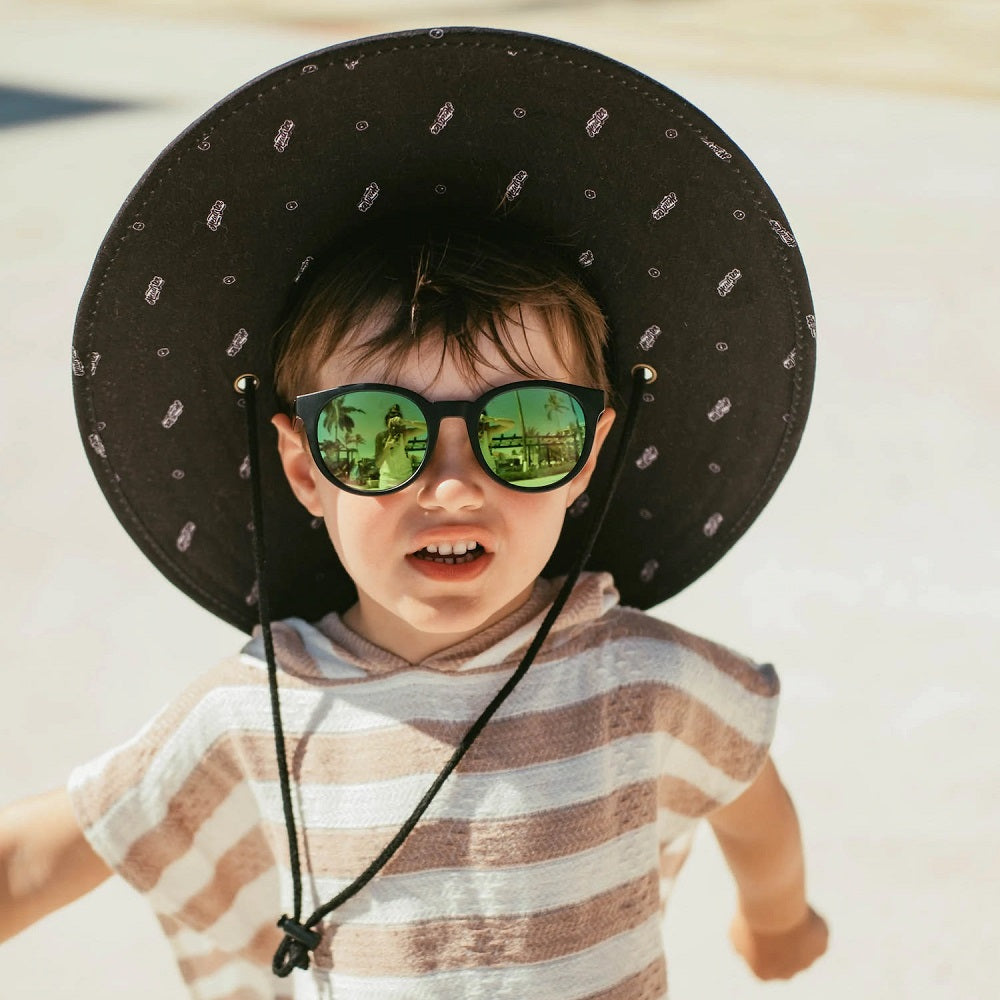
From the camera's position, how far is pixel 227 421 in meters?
1.33

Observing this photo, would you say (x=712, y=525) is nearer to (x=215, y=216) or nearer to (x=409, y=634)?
(x=409, y=634)

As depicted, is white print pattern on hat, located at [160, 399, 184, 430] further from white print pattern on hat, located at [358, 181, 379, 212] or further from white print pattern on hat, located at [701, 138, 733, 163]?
white print pattern on hat, located at [701, 138, 733, 163]

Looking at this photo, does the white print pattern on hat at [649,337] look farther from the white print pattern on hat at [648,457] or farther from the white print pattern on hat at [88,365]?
the white print pattern on hat at [88,365]

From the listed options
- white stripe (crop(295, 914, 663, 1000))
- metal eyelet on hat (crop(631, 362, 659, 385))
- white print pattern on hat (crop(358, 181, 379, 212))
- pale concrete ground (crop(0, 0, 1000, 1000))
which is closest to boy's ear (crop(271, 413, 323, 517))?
white print pattern on hat (crop(358, 181, 379, 212))

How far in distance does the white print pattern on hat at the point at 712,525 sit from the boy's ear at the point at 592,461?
0.14 meters

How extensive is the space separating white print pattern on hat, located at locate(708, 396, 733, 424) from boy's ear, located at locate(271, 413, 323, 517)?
405mm

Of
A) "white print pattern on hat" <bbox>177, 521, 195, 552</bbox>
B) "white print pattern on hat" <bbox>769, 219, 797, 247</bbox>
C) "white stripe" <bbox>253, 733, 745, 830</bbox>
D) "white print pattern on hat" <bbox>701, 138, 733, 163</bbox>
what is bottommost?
"white stripe" <bbox>253, 733, 745, 830</bbox>

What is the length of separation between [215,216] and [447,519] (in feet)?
1.10

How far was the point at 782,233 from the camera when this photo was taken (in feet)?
3.97

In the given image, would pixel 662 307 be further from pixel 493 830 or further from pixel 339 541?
pixel 493 830

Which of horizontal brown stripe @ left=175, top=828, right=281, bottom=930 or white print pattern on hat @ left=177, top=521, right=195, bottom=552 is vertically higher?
white print pattern on hat @ left=177, top=521, right=195, bottom=552

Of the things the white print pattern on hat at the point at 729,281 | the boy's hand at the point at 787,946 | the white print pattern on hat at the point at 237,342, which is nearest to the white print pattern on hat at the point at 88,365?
the white print pattern on hat at the point at 237,342

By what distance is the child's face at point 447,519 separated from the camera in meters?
1.17

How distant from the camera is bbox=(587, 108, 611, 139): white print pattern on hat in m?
1.16
